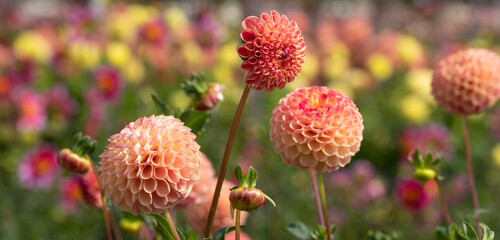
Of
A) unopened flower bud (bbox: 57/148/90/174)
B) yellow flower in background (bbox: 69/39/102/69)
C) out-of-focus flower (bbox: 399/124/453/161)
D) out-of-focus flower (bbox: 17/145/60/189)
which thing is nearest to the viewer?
unopened flower bud (bbox: 57/148/90/174)

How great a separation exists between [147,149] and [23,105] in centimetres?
175

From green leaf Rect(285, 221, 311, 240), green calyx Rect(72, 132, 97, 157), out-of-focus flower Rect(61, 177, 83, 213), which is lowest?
out-of-focus flower Rect(61, 177, 83, 213)

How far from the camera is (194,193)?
0.60 meters

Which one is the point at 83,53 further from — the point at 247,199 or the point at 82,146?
the point at 247,199

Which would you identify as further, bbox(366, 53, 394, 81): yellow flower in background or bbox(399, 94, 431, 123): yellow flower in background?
bbox(366, 53, 394, 81): yellow flower in background

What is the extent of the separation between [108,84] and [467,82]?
1504 millimetres

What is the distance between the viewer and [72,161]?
54cm

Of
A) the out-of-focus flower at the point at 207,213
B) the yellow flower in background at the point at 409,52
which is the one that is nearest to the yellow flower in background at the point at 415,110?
the yellow flower in background at the point at 409,52

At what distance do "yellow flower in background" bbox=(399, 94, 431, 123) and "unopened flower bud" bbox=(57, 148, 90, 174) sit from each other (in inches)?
84.7

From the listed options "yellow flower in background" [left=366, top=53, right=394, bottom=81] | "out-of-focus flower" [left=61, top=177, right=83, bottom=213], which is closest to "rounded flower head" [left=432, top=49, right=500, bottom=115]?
"out-of-focus flower" [left=61, top=177, right=83, bottom=213]

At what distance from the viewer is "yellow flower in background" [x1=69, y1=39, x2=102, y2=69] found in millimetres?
2350

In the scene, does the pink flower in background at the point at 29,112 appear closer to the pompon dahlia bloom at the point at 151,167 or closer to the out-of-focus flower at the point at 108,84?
the out-of-focus flower at the point at 108,84

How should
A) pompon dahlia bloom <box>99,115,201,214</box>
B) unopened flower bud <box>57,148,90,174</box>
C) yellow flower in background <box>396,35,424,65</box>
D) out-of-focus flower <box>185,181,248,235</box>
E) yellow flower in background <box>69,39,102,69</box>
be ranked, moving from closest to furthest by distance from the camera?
pompon dahlia bloom <box>99,115,201,214</box> → unopened flower bud <box>57,148,90,174</box> → out-of-focus flower <box>185,181,248,235</box> → yellow flower in background <box>69,39,102,69</box> → yellow flower in background <box>396,35,424,65</box>

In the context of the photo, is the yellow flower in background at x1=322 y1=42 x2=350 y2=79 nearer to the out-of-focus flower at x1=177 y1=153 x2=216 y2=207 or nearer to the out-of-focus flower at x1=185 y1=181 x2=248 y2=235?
the out-of-focus flower at x1=185 y1=181 x2=248 y2=235
